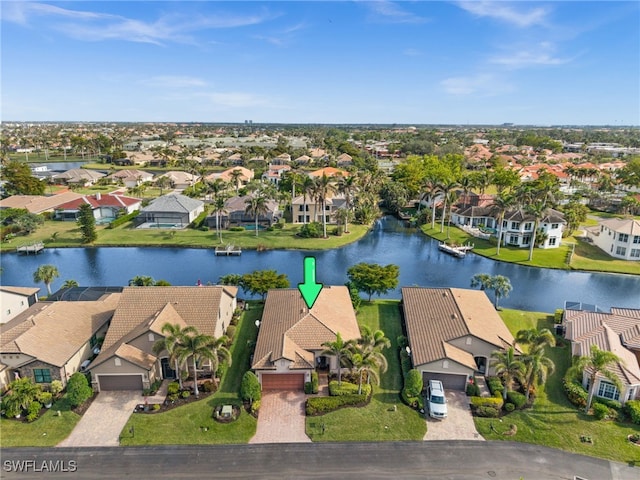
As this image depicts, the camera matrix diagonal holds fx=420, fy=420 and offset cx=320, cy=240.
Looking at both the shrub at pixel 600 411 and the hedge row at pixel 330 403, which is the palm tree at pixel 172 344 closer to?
the hedge row at pixel 330 403

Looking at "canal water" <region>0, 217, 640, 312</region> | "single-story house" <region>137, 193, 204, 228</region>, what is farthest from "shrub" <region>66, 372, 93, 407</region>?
"single-story house" <region>137, 193, 204, 228</region>

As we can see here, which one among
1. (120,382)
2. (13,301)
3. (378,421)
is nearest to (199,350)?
(120,382)

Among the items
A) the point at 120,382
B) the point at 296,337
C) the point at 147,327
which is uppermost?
the point at 147,327

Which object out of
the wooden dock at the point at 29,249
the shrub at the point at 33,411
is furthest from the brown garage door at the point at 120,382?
the wooden dock at the point at 29,249

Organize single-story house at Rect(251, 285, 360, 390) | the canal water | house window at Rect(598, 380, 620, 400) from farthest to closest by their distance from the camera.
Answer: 1. the canal water
2. single-story house at Rect(251, 285, 360, 390)
3. house window at Rect(598, 380, 620, 400)

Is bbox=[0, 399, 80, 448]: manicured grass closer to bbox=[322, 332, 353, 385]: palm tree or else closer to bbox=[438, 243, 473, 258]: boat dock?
bbox=[322, 332, 353, 385]: palm tree

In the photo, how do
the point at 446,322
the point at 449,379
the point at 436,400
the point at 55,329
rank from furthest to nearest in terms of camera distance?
the point at 446,322
the point at 55,329
the point at 449,379
the point at 436,400

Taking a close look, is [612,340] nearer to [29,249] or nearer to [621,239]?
[621,239]
